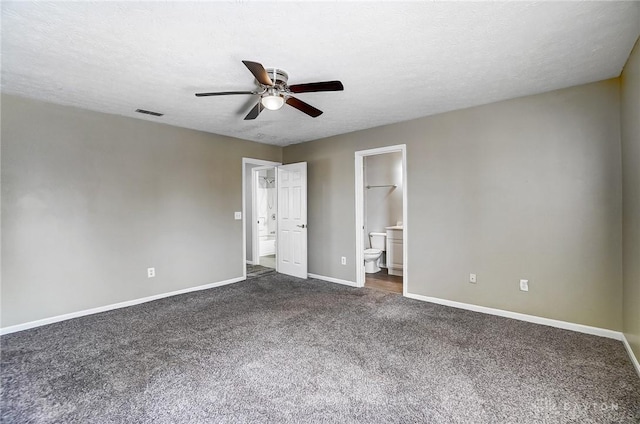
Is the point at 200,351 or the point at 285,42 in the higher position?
the point at 285,42

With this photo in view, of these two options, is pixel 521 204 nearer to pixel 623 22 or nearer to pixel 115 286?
pixel 623 22

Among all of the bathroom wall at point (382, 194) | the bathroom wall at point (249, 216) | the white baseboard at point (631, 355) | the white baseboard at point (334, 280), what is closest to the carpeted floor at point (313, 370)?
the white baseboard at point (631, 355)

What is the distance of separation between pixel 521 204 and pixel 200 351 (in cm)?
360

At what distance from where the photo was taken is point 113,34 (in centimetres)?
202

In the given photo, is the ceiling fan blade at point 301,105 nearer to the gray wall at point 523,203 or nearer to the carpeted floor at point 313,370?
the gray wall at point 523,203

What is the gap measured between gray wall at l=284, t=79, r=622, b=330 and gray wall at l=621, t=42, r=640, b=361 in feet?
0.55

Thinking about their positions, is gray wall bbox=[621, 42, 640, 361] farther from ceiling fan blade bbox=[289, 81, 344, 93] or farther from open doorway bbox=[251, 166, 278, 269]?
open doorway bbox=[251, 166, 278, 269]

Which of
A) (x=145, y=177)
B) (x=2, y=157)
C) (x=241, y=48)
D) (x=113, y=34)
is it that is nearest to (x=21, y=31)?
(x=113, y=34)

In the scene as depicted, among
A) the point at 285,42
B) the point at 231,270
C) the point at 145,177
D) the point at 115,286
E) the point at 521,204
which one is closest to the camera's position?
the point at 285,42

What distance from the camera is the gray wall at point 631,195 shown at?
7.22 feet

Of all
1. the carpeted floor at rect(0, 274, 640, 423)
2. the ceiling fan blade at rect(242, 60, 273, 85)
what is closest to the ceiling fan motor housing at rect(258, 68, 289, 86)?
the ceiling fan blade at rect(242, 60, 273, 85)

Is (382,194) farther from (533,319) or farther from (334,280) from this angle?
(533,319)

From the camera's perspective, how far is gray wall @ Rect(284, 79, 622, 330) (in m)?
2.80

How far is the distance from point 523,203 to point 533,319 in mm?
1260
